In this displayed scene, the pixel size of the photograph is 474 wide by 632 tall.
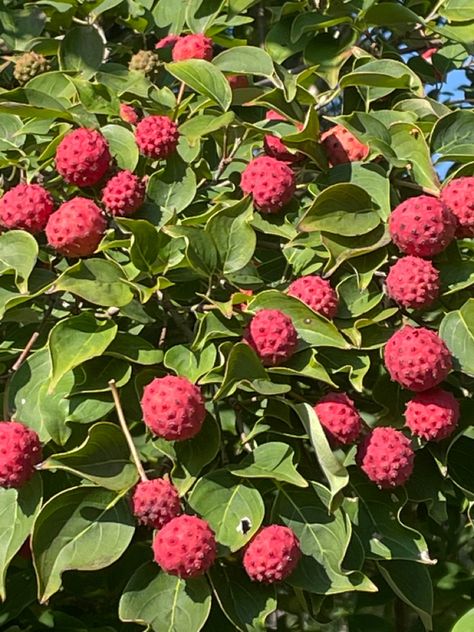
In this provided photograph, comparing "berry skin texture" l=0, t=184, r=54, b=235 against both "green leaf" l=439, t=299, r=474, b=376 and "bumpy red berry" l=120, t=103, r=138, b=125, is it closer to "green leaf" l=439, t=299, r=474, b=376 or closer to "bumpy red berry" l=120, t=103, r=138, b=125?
"bumpy red berry" l=120, t=103, r=138, b=125

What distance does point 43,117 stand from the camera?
1.60 m

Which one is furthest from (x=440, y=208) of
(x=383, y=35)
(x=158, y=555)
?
(x=383, y=35)

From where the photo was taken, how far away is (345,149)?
5.36ft

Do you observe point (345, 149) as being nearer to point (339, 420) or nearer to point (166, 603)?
point (339, 420)

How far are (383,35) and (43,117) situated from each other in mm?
957

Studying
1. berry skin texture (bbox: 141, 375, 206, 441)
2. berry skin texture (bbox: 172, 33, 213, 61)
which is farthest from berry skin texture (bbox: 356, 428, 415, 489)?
berry skin texture (bbox: 172, 33, 213, 61)

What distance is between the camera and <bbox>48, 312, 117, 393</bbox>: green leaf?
1.35 m

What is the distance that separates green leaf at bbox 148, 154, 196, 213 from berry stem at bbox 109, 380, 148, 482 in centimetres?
30

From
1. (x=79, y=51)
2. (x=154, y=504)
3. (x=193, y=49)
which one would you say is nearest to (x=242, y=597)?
(x=154, y=504)

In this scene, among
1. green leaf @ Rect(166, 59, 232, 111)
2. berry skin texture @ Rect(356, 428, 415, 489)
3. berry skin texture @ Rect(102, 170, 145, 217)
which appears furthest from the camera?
green leaf @ Rect(166, 59, 232, 111)

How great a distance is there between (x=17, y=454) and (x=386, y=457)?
470mm

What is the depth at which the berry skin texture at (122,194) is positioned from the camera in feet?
4.90

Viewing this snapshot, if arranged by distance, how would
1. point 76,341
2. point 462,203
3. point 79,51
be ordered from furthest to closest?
point 79,51, point 462,203, point 76,341

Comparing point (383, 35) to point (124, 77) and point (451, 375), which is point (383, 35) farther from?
point (451, 375)
